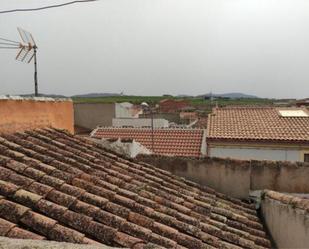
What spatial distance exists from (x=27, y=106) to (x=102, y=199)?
92.9 inches

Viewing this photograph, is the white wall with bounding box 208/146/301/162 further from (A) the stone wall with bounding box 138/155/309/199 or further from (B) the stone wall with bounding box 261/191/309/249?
(B) the stone wall with bounding box 261/191/309/249

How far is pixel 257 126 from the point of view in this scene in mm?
18062

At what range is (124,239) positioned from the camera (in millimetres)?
3156

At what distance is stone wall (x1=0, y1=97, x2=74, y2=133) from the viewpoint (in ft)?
16.3

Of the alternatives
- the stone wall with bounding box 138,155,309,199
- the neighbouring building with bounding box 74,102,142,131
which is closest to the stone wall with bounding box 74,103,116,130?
the neighbouring building with bounding box 74,102,142,131

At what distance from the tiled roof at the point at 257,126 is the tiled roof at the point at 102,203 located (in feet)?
35.5

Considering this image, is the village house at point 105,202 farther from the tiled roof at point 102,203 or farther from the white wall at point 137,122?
the white wall at point 137,122

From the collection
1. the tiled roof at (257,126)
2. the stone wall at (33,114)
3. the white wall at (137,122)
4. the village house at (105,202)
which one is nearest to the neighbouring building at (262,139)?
the tiled roof at (257,126)

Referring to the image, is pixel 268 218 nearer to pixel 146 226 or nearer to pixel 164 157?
pixel 164 157

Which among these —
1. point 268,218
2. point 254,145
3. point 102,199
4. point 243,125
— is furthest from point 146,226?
point 243,125

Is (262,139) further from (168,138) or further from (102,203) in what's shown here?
(102,203)

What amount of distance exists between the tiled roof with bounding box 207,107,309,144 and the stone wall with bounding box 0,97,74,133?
10556 millimetres

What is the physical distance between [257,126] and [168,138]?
466 centimetres

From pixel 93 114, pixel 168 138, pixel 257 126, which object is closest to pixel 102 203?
pixel 257 126
